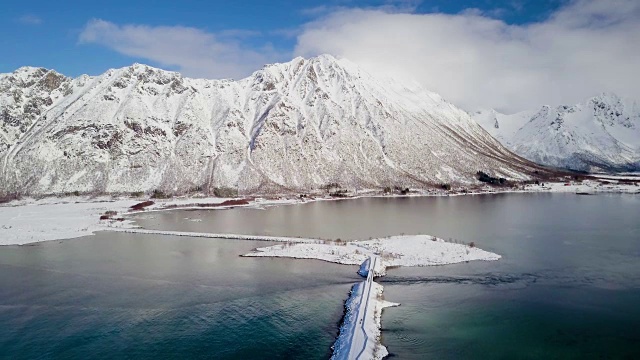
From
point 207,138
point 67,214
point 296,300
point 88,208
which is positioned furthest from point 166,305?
point 207,138

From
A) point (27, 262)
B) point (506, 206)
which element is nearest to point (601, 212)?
point (506, 206)

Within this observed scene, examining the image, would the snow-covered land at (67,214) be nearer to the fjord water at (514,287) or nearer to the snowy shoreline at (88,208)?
the snowy shoreline at (88,208)

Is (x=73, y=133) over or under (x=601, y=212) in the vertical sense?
over

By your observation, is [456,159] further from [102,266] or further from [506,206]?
[102,266]

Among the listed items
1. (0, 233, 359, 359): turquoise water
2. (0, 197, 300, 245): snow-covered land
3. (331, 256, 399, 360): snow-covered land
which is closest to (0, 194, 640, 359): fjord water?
(0, 233, 359, 359): turquoise water

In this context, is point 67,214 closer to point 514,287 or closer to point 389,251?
point 389,251
